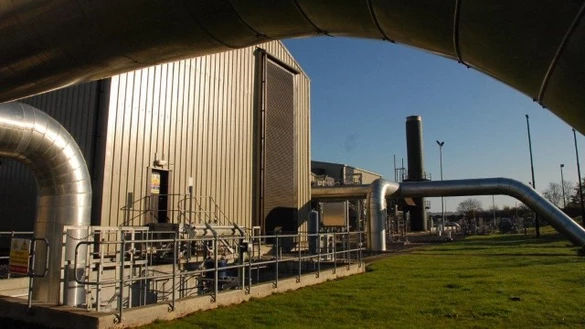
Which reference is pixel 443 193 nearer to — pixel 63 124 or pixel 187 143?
pixel 187 143

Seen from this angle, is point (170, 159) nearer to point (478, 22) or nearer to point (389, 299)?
point (389, 299)

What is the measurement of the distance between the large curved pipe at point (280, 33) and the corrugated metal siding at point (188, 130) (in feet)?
29.5

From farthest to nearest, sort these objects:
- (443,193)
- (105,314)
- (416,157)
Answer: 1. (416,157)
2. (443,193)
3. (105,314)

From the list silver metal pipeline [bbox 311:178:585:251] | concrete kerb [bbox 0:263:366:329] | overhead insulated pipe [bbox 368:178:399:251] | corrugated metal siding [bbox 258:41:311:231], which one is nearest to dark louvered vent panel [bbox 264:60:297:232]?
corrugated metal siding [bbox 258:41:311:231]

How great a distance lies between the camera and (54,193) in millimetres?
8945

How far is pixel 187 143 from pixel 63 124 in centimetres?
411

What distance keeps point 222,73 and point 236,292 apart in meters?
11.2

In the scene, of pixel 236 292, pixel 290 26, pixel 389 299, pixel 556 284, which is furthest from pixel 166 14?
pixel 556 284

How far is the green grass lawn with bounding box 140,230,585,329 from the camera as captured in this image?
Answer: 8.32 meters

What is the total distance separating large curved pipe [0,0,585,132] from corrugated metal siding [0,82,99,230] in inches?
356

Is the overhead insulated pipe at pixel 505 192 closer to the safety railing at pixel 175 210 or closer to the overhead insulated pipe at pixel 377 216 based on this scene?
the overhead insulated pipe at pixel 377 216

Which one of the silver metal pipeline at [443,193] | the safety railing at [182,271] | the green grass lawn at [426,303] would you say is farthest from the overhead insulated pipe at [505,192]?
the safety railing at [182,271]

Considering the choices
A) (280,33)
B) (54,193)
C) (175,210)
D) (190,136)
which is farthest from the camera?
(190,136)

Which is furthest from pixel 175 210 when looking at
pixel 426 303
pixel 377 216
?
pixel 377 216
